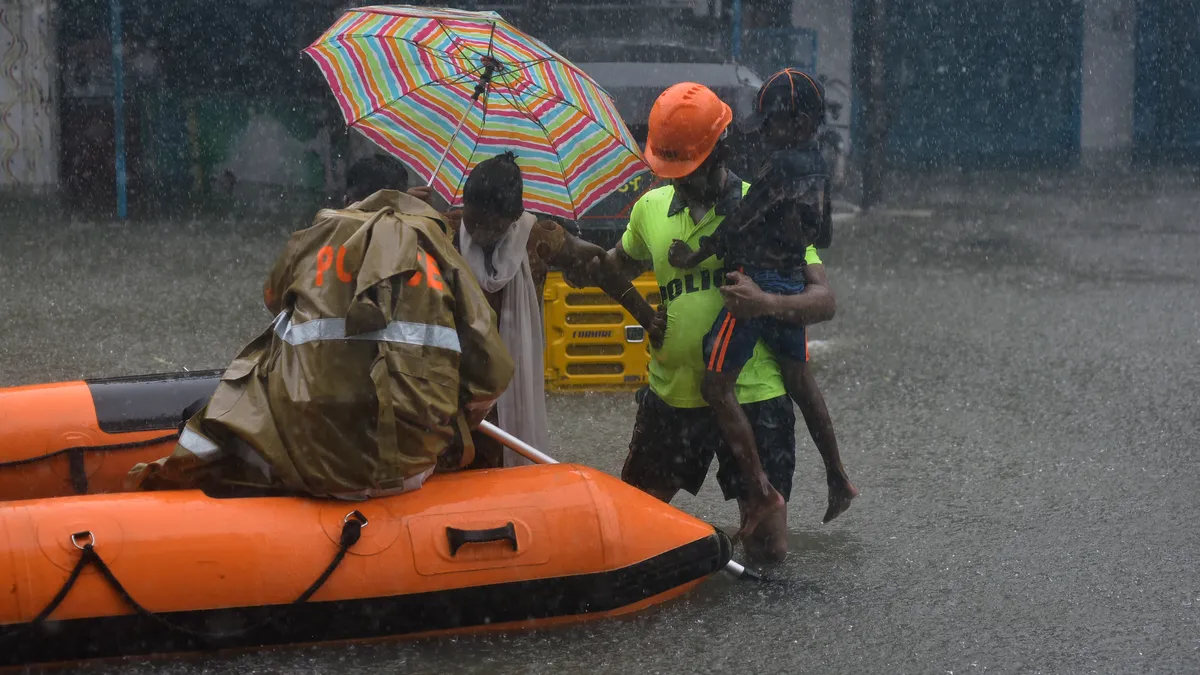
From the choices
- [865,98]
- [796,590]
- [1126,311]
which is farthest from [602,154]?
[865,98]

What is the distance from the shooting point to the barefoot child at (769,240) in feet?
14.8

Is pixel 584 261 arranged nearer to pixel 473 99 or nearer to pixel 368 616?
pixel 473 99

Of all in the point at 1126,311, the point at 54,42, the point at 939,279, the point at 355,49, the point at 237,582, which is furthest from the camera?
the point at 54,42

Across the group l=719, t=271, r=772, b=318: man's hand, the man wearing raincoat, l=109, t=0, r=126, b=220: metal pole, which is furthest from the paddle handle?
l=109, t=0, r=126, b=220: metal pole

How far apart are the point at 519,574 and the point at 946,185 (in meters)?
15.8

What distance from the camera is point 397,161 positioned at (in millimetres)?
5090

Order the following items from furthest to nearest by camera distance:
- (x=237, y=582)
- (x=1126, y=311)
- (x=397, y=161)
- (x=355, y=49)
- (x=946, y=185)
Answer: (x=946, y=185), (x=1126, y=311), (x=397, y=161), (x=355, y=49), (x=237, y=582)

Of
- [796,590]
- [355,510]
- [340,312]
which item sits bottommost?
[796,590]

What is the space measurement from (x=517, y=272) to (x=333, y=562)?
44.0 inches

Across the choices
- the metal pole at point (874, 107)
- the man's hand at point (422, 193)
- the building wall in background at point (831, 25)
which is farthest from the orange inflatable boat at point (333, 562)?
the building wall in background at point (831, 25)

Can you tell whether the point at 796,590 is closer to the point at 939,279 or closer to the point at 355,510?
the point at 355,510

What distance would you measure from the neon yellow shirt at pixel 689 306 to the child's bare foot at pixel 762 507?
0.31 m

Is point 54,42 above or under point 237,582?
above

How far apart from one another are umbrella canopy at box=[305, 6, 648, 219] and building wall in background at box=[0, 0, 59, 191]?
484 inches
